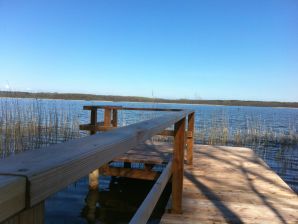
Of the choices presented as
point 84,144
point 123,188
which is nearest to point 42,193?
point 84,144

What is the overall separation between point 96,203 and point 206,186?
1988 millimetres

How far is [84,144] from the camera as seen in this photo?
0.91 metres

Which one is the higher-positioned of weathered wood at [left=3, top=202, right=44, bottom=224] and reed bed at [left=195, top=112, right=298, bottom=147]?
weathered wood at [left=3, top=202, right=44, bottom=224]

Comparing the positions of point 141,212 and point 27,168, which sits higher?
point 27,168

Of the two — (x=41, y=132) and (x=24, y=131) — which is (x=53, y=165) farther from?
(x=24, y=131)

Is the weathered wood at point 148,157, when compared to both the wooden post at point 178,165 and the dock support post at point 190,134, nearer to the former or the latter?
the dock support post at point 190,134

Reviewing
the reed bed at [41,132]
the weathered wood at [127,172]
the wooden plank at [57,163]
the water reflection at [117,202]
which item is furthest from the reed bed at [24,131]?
the wooden plank at [57,163]

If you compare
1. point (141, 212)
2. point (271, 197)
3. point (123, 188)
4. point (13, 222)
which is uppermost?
point (13, 222)

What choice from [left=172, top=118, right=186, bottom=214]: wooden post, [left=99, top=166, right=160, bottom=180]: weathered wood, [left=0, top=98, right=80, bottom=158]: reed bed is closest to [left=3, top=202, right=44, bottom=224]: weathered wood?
[left=172, top=118, right=186, bottom=214]: wooden post

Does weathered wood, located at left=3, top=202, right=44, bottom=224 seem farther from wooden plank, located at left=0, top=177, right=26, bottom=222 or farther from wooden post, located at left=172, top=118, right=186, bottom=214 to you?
wooden post, located at left=172, top=118, right=186, bottom=214

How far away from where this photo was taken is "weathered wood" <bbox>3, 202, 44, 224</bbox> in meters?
0.55

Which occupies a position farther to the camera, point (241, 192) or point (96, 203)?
point (96, 203)

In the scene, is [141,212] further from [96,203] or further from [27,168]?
[96,203]

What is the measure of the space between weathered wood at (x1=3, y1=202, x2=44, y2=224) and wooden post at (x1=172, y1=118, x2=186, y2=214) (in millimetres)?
2242
